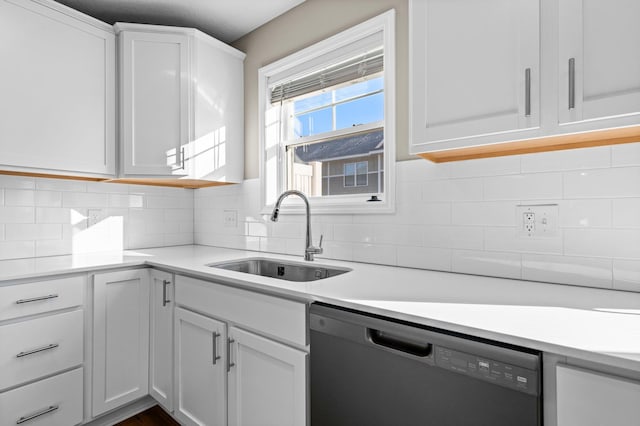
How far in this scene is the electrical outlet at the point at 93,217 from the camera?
2.29 m

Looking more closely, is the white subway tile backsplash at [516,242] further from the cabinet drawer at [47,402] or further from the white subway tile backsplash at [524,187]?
the cabinet drawer at [47,402]

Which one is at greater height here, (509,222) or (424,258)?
(509,222)

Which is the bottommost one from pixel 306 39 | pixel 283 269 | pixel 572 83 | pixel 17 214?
pixel 283 269

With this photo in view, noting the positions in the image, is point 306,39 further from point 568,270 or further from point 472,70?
point 568,270

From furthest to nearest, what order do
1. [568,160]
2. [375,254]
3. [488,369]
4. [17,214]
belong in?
[17,214]
[375,254]
[568,160]
[488,369]

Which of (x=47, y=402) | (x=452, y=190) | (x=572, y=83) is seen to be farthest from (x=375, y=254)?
(x=47, y=402)

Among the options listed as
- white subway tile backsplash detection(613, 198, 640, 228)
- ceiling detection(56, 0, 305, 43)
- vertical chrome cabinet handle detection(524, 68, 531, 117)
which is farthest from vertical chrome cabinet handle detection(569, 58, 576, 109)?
ceiling detection(56, 0, 305, 43)

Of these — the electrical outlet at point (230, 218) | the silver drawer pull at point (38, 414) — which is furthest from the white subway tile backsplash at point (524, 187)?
the silver drawer pull at point (38, 414)

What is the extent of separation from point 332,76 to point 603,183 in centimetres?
147

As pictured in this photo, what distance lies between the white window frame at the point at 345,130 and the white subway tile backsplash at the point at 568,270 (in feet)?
2.09

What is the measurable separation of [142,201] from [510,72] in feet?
8.18

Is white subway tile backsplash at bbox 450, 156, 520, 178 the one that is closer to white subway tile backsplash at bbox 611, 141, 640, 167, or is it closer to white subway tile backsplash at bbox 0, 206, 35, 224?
white subway tile backsplash at bbox 611, 141, 640, 167

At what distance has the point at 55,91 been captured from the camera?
74.4 inches

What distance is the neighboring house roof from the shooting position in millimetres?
1958
